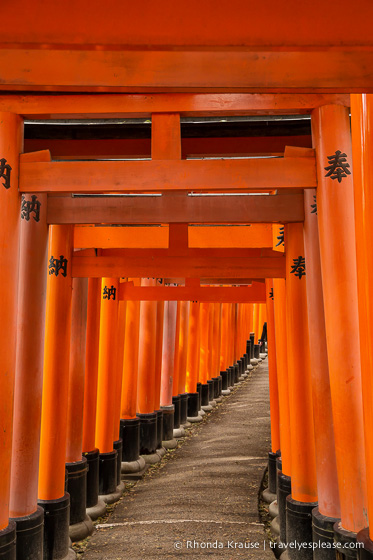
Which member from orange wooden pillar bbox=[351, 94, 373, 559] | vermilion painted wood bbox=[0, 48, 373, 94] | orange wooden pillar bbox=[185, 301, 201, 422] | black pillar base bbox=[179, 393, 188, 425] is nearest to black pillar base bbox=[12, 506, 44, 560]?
orange wooden pillar bbox=[351, 94, 373, 559]

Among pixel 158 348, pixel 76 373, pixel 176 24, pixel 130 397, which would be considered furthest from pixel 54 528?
pixel 158 348

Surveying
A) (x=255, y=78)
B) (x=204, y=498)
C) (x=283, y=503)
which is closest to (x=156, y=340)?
(x=204, y=498)

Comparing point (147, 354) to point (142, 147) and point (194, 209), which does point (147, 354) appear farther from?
point (194, 209)

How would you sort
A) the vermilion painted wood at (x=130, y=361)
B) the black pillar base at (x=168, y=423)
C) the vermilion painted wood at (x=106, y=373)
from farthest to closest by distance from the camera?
the black pillar base at (x=168, y=423)
the vermilion painted wood at (x=130, y=361)
the vermilion painted wood at (x=106, y=373)

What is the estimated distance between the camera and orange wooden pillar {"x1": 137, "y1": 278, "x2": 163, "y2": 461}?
31.1 feet

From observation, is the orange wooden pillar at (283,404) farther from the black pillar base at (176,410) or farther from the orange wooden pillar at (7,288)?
the black pillar base at (176,410)

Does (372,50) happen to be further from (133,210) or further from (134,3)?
(133,210)

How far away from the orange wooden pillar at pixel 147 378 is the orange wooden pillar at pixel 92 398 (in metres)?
2.64

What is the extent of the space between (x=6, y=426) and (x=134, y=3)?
287cm

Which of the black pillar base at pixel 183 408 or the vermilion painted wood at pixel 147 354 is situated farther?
the black pillar base at pixel 183 408

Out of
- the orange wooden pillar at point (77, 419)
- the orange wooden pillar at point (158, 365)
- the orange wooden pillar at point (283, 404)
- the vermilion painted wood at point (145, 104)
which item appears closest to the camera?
the vermilion painted wood at point (145, 104)

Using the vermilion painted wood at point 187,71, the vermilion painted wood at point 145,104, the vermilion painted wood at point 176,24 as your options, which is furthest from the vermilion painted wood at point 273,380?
the vermilion painted wood at point 176,24

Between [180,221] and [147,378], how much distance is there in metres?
5.83

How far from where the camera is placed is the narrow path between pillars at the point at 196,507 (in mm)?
5500
